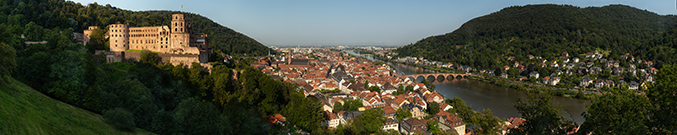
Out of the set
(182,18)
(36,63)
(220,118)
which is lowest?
(220,118)

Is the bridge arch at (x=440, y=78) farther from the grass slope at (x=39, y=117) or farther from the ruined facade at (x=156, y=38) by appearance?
the grass slope at (x=39, y=117)

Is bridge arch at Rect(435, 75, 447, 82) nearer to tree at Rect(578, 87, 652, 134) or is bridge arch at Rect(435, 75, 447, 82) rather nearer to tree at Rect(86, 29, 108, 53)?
tree at Rect(86, 29, 108, 53)

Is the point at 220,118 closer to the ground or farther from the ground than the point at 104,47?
closer to the ground

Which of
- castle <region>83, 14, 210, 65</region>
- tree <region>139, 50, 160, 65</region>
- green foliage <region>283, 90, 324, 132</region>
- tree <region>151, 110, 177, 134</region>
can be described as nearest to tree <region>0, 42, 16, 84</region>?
tree <region>151, 110, 177, 134</region>

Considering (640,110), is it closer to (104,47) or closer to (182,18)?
(182,18)

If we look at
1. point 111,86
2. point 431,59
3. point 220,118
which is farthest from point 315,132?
point 431,59

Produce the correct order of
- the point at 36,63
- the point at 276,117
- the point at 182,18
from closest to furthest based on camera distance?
the point at 36,63
the point at 276,117
the point at 182,18

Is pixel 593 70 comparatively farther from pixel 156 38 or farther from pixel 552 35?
pixel 156 38
